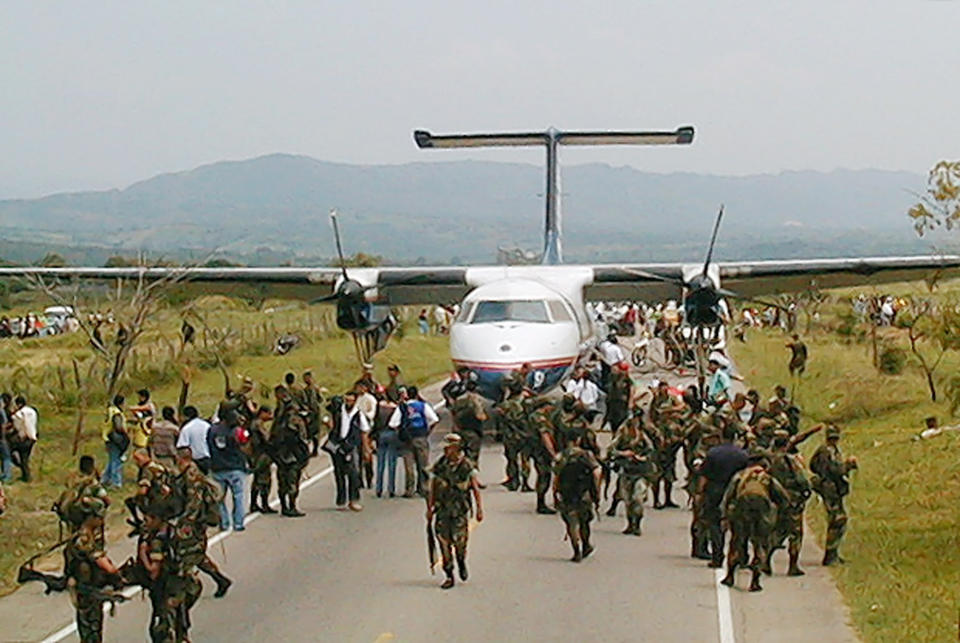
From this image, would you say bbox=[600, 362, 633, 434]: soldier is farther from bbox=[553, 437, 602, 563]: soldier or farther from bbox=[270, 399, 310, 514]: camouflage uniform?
bbox=[553, 437, 602, 563]: soldier

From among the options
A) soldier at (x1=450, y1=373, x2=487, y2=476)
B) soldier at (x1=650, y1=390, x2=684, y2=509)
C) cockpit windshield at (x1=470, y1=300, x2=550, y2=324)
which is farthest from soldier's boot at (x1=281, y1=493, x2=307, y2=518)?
cockpit windshield at (x1=470, y1=300, x2=550, y2=324)

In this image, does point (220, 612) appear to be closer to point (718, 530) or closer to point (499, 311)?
point (718, 530)

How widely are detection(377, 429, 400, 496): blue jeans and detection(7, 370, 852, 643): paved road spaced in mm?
1528

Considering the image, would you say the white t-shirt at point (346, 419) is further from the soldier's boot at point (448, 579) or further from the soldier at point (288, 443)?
the soldier's boot at point (448, 579)

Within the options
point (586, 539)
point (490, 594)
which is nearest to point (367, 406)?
point (586, 539)

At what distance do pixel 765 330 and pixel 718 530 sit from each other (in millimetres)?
42589

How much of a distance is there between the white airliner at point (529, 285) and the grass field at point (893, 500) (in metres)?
2.48

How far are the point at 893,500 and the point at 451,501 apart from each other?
291 inches

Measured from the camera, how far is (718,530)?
12.9 meters

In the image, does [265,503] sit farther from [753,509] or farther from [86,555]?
[753,509]

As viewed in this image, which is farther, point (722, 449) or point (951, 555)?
point (951, 555)

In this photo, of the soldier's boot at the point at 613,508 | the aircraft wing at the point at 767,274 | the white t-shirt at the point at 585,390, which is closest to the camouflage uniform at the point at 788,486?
the soldier's boot at the point at 613,508

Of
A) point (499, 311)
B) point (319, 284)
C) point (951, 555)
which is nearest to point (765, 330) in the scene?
point (319, 284)

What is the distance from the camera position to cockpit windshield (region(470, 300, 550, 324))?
22.0 meters
